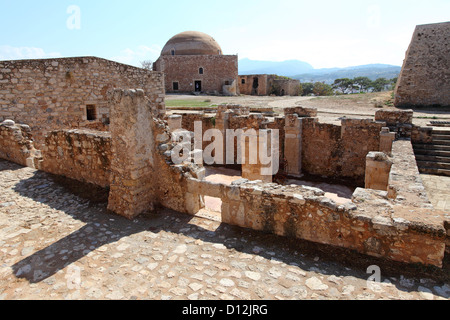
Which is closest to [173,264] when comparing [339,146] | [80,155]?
[80,155]

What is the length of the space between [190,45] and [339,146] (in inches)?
1276

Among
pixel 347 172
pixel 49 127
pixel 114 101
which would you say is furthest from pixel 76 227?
pixel 347 172

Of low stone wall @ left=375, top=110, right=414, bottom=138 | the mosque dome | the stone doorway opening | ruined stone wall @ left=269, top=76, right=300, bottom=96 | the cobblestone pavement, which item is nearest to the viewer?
the cobblestone pavement

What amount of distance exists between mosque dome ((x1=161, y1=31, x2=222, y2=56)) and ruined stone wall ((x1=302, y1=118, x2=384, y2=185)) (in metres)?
30.7

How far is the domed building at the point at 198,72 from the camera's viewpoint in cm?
3647

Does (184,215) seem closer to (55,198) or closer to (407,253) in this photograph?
(55,198)

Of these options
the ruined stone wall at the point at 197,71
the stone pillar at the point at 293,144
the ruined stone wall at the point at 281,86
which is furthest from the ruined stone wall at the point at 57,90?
the ruined stone wall at the point at 281,86

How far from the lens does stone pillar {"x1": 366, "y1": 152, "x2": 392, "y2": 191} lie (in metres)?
7.25

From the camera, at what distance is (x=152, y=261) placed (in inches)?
157

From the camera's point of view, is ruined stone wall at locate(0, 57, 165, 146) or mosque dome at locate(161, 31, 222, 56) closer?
ruined stone wall at locate(0, 57, 165, 146)

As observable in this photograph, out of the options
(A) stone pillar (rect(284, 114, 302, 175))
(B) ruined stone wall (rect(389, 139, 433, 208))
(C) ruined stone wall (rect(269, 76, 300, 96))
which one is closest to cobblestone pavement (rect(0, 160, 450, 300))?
(B) ruined stone wall (rect(389, 139, 433, 208))

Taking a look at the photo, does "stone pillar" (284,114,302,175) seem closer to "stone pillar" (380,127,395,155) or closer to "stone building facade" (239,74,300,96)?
"stone pillar" (380,127,395,155)

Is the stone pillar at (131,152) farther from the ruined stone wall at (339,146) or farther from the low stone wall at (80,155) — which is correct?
the ruined stone wall at (339,146)

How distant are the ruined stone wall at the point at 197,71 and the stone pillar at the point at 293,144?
27.0m
